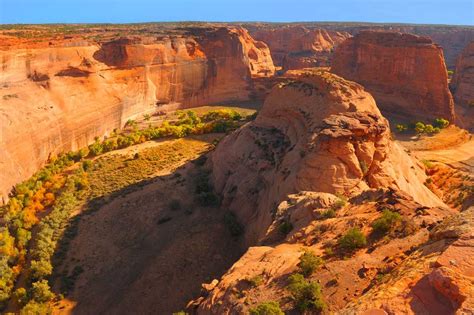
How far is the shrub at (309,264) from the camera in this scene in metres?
11.9

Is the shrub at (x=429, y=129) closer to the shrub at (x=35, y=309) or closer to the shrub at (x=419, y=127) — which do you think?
the shrub at (x=419, y=127)

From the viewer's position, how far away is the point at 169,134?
137ft

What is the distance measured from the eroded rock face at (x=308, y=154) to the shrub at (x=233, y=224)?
335 millimetres

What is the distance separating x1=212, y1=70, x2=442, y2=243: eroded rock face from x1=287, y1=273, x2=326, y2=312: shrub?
25.6 ft

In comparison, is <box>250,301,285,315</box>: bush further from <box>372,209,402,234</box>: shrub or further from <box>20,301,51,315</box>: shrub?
<box>20,301,51,315</box>: shrub

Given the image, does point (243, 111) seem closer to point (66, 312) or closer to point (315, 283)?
point (66, 312)

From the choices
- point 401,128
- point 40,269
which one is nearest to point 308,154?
point 40,269

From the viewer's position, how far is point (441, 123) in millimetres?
46750

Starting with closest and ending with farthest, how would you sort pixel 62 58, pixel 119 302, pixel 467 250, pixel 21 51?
pixel 467 250
pixel 119 302
pixel 21 51
pixel 62 58

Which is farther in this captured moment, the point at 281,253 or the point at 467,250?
the point at 281,253

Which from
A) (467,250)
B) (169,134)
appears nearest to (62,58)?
(169,134)

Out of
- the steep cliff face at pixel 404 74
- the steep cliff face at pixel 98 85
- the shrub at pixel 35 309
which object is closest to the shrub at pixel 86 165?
the steep cliff face at pixel 98 85

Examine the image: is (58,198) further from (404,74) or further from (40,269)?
(404,74)

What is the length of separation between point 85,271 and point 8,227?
311 inches
